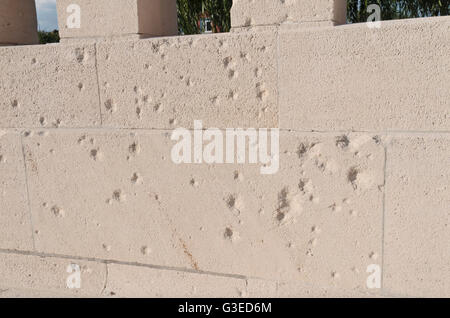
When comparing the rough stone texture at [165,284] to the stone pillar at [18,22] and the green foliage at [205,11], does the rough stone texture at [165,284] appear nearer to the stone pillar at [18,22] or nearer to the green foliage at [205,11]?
the stone pillar at [18,22]

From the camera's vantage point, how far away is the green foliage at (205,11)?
523 cm

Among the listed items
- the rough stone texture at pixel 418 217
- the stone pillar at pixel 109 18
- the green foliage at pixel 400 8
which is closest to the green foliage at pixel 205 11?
the green foliage at pixel 400 8

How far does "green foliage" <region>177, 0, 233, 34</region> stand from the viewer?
523 centimetres

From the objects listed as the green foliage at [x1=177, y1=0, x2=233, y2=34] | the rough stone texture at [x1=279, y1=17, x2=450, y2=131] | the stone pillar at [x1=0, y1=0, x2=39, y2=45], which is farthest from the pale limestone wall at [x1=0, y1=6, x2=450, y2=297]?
the green foliage at [x1=177, y1=0, x2=233, y2=34]

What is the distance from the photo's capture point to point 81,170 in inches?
95.3

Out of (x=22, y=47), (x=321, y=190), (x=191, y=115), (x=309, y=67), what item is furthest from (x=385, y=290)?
(x=22, y=47)

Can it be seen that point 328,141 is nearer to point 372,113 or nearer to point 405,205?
point 372,113

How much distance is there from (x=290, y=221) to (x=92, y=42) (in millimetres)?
1431

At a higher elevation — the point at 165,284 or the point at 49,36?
the point at 49,36

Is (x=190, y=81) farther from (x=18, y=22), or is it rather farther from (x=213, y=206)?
(x=18, y=22)

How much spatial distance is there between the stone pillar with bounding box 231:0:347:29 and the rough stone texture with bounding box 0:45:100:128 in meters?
0.85

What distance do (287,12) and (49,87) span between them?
4.56 ft

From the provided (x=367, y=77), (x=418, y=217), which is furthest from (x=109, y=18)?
(x=418, y=217)

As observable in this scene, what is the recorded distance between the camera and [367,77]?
1.90 metres
